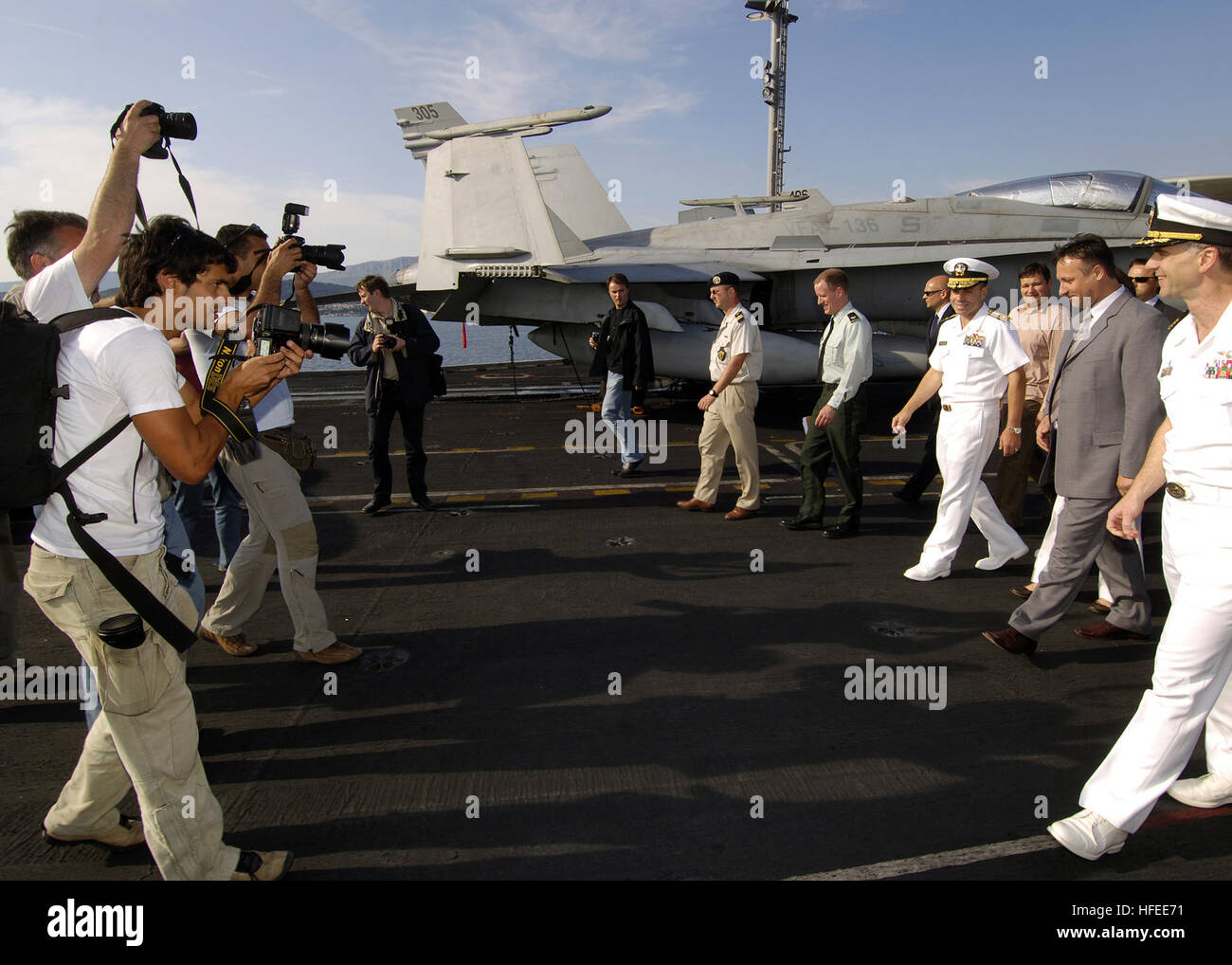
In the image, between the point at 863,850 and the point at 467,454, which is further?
the point at 467,454

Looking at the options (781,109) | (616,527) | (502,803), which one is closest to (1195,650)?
(502,803)

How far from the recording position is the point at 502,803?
116 inches

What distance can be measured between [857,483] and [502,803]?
14.1 feet

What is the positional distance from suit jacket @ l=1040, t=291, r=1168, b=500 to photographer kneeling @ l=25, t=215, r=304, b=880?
3870mm

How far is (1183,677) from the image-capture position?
2.51 metres

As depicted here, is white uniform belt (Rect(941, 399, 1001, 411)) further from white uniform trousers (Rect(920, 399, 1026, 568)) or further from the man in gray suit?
the man in gray suit

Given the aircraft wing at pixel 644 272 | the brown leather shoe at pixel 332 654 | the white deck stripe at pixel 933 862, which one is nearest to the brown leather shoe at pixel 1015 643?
the white deck stripe at pixel 933 862

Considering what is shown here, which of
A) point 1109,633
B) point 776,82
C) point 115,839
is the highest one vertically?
point 776,82

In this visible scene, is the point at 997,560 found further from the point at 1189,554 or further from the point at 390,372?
the point at 390,372

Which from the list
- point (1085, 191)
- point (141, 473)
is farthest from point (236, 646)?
point (1085, 191)

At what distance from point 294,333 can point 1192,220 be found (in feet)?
10.2

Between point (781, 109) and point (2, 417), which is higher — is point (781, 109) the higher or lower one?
the higher one

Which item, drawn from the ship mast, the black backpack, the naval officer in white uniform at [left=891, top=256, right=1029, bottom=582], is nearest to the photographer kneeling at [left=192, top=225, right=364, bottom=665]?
the black backpack

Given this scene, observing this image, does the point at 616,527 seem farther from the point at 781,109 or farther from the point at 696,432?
the point at 781,109
